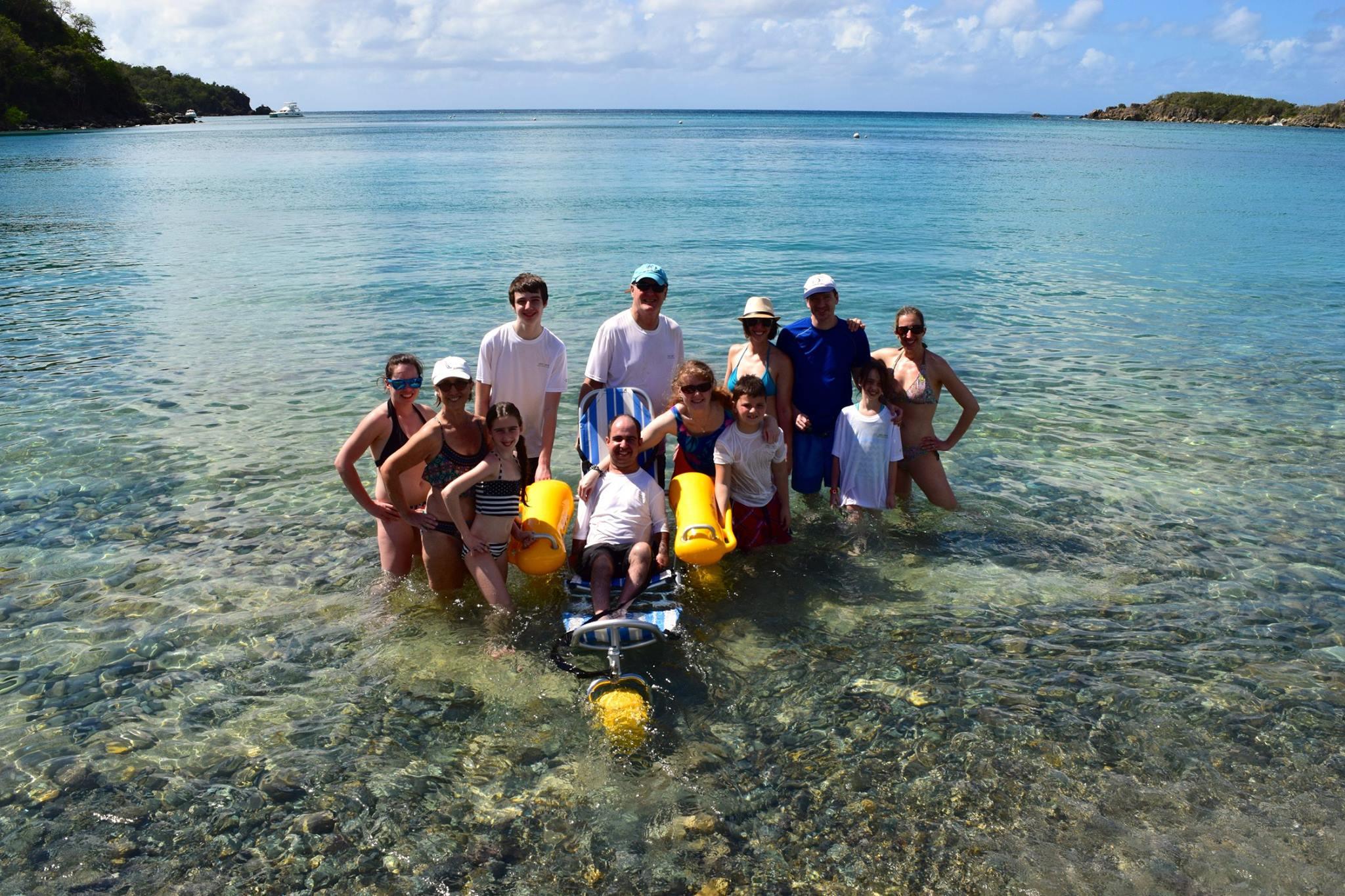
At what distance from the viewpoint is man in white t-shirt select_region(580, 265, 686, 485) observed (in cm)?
629

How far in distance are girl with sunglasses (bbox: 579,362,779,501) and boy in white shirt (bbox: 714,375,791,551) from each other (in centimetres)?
8

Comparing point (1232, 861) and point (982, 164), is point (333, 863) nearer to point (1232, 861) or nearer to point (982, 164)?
point (1232, 861)

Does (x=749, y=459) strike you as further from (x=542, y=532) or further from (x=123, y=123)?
(x=123, y=123)

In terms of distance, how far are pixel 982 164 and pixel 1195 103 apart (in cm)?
11140

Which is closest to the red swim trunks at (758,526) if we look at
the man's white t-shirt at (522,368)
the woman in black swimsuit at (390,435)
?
the man's white t-shirt at (522,368)

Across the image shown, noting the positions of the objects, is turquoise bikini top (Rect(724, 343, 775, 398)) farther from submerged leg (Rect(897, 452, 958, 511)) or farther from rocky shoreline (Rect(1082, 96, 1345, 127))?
rocky shoreline (Rect(1082, 96, 1345, 127))

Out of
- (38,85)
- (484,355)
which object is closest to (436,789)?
(484,355)

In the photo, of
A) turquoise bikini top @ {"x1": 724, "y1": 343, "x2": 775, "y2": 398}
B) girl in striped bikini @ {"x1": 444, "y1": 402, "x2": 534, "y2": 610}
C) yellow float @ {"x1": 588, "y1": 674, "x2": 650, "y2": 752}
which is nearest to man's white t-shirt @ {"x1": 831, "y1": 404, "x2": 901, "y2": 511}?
turquoise bikini top @ {"x1": 724, "y1": 343, "x2": 775, "y2": 398}

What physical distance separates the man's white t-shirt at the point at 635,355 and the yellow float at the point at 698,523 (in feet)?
2.15

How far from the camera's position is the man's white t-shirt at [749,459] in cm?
618

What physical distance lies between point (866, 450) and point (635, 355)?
185 cm

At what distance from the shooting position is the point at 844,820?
4176 millimetres

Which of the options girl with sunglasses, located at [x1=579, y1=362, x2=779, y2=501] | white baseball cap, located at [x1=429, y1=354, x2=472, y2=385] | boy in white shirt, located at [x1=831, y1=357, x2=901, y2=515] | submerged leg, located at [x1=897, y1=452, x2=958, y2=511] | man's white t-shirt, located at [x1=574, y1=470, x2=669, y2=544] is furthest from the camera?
submerged leg, located at [x1=897, y1=452, x2=958, y2=511]

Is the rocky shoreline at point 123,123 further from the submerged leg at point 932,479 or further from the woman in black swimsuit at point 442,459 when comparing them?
the submerged leg at point 932,479
